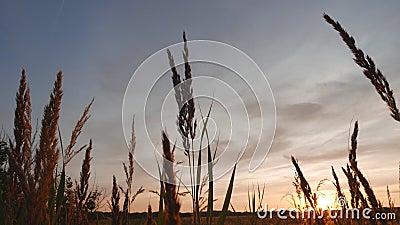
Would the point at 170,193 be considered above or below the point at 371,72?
below

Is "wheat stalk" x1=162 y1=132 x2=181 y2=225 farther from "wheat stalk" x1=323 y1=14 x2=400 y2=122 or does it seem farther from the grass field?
"wheat stalk" x1=323 y1=14 x2=400 y2=122

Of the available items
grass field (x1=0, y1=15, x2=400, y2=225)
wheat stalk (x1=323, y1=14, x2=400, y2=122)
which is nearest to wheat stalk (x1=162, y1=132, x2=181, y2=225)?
grass field (x1=0, y1=15, x2=400, y2=225)

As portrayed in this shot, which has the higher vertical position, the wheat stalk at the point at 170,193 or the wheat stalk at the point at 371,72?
the wheat stalk at the point at 371,72

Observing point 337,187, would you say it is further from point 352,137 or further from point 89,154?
point 89,154

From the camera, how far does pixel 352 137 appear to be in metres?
3.23

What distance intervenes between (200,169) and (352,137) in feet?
4.56

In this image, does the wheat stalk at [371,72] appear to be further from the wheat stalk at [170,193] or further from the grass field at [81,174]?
the wheat stalk at [170,193]

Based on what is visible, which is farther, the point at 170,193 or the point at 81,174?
the point at 81,174

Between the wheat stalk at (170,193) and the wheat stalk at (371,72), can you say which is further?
the wheat stalk at (371,72)

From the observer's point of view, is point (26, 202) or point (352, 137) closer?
point (26, 202)

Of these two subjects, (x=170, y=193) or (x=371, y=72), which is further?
(x=371, y=72)

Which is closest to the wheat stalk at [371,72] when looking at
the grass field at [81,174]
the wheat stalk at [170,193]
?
the grass field at [81,174]

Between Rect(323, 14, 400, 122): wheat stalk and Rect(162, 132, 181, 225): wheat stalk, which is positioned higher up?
Rect(323, 14, 400, 122): wheat stalk

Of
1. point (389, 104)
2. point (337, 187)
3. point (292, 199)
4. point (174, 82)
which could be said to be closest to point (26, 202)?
point (174, 82)
